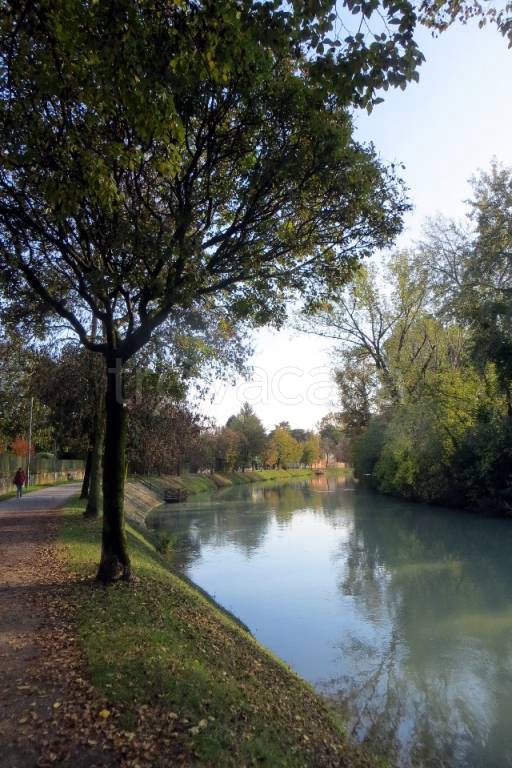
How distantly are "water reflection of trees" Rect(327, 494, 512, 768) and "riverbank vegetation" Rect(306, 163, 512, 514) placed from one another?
29.7ft

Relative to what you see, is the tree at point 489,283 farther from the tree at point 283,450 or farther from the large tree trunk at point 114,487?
the tree at point 283,450

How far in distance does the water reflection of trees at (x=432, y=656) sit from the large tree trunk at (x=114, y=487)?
13.4 feet

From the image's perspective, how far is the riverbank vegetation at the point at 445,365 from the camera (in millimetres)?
22812

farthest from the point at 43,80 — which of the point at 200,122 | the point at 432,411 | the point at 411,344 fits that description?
the point at 411,344

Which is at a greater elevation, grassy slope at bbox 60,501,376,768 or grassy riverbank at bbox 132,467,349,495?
grassy riverbank at bbox 132,467,349,495

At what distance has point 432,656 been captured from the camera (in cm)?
1012

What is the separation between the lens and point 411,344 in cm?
3844

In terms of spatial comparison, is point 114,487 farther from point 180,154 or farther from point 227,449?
point 227,449

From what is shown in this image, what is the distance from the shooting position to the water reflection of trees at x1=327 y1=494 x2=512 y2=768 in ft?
23.9

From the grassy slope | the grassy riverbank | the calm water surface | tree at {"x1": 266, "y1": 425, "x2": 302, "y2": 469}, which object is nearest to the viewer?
the grassy slope

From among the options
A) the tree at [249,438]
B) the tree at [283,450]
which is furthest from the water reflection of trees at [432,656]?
the tree at [283,450]

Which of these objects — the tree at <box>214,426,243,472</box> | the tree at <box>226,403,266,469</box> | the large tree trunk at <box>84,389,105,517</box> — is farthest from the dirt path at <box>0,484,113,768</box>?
the tree at <box>226,403,266,469</box>

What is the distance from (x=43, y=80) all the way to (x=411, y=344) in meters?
34.6

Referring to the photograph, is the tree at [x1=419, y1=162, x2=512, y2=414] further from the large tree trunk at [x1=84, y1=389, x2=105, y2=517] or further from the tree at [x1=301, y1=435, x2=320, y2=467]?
the tree at [x1=301, y1=435, x2=320, y2=467]
